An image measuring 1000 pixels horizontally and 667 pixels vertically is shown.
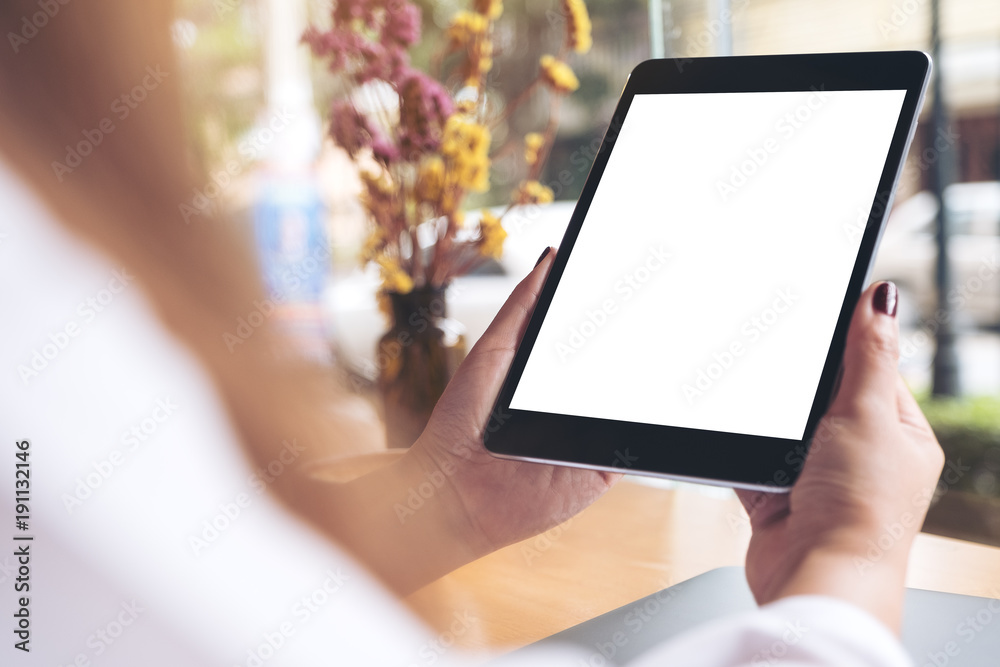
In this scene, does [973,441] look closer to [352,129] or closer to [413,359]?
[413,359]

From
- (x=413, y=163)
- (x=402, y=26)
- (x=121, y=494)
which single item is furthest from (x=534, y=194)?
(x=121, y=494)

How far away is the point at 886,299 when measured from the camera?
0.50m

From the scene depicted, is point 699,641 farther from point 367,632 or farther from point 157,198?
point 157,198

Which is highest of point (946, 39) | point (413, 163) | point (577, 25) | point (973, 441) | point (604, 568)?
point (577, 25)

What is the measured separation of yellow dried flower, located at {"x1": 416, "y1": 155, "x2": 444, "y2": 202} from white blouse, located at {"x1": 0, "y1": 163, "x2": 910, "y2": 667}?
0.77 metres

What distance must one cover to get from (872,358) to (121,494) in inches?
16.1

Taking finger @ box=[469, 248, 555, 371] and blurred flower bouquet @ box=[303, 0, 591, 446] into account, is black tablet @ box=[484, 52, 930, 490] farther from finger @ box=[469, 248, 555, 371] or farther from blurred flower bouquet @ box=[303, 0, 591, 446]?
blurred flower bouquet @ box=[303, 0, 591, 446]

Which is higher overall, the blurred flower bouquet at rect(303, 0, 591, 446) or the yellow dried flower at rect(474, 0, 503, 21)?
the yellow dried flower at rect(474, 0, 503, 21)

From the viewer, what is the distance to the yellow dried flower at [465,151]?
1016mm

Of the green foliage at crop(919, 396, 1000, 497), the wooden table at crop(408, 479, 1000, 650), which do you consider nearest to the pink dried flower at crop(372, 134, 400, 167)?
the wooden table at crop(408, 479, 1000, 650)

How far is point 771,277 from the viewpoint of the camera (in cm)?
57

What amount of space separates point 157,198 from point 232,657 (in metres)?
0.16

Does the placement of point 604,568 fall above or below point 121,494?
below

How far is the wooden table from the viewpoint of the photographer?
0.63 meters
